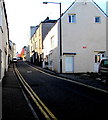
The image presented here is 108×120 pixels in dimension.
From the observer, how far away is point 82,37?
2584 centimetres

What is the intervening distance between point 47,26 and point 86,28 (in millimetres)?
15230

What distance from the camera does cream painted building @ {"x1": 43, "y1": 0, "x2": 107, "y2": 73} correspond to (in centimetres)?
2523

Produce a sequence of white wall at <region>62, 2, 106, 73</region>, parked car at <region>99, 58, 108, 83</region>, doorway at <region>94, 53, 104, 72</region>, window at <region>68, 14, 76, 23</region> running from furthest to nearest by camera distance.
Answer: window at <region>68, 14, 76, 23</region>, doorway at <region>94, 53, 104, 72</region>, white wall at <region>62, 2, 106, 73</region>, parked car at <region>99, 58, 108, 83</region>

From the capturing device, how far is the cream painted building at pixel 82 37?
25234 millimetres

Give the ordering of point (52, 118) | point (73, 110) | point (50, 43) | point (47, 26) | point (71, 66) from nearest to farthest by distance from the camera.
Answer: point (52, 118)
point (73, 110)
point (71, 66)
point (50, 43)
point (47, 26)

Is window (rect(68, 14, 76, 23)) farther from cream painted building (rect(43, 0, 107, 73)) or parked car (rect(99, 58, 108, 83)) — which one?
parked car (rect(99, 58, 108, 83))

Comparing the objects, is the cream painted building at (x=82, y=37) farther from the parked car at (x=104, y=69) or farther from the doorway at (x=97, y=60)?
the parked car at (x=104, y=69)

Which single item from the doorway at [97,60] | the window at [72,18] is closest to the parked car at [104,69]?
the doorway at [97,60]

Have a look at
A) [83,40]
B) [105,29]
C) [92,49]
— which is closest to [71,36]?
[83,40]

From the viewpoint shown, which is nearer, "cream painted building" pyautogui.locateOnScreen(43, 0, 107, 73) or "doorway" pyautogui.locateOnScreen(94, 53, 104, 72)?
"cream painted building" pyautogui.locateOnScreen(43, 0, 107, 73)

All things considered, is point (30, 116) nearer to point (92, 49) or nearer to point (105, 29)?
point (92, 49)

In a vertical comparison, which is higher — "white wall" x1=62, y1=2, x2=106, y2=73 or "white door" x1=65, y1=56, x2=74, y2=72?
"white wall" x1=62, y1=2, x2=106, y2=73

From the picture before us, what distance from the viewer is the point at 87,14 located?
86.2 feet

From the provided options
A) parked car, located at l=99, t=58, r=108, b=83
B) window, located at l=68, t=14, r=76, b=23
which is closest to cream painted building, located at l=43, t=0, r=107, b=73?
window, located at l=68, t=14, r=76, b=23
